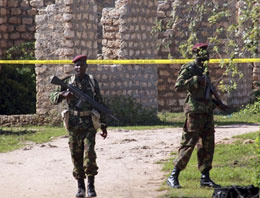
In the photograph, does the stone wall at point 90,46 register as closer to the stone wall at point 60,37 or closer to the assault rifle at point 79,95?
the stone wall at point 60,37

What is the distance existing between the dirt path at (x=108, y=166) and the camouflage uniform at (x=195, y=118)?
0.69m

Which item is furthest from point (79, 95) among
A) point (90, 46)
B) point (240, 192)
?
point (90, 46)

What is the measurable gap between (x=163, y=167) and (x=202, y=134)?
7.70 ft

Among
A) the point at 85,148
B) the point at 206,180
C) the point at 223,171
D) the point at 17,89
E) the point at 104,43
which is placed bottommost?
the point at 17,89

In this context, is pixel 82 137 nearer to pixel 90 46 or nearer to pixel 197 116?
pixel 197 116

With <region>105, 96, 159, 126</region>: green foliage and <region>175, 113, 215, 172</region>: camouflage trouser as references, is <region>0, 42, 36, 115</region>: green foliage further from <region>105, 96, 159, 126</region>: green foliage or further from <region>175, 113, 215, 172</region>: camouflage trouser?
<region>175, 113, 215, 172</region>: camouflage trouser

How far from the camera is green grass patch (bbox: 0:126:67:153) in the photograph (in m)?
15.9

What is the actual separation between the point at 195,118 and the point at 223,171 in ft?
5.91

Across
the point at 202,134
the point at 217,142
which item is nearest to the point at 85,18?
the point at 217,142

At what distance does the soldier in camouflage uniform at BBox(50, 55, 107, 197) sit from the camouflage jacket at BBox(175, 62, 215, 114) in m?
1.06

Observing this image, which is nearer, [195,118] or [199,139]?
[195,118]

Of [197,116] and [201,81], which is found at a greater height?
[201,81]

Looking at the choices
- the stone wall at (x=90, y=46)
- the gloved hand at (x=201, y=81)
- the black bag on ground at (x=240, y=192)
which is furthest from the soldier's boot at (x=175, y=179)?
the stone wall at (x=90, y=46)

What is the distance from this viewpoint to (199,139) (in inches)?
411
